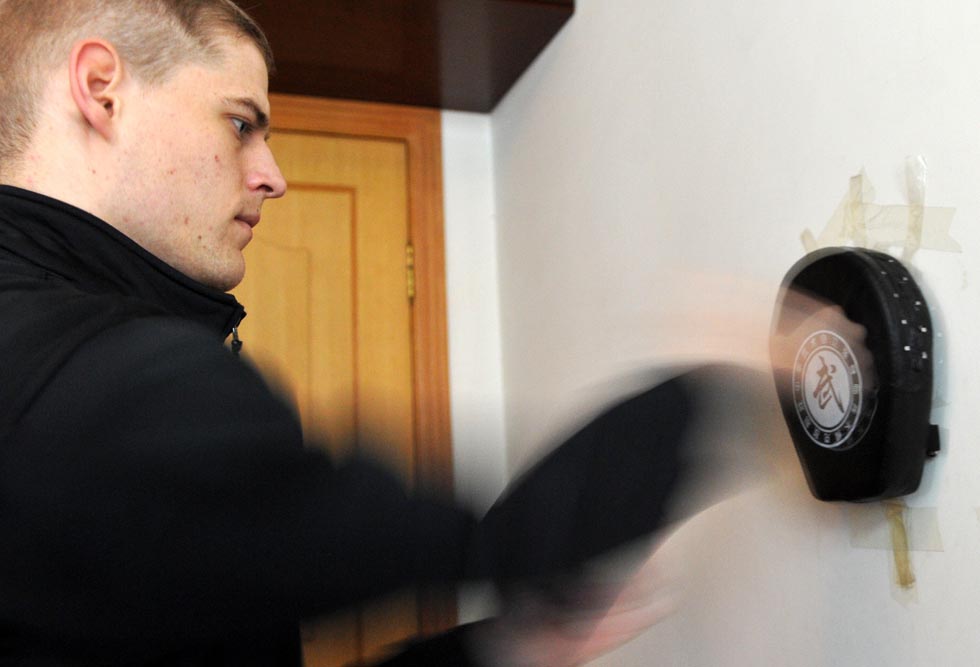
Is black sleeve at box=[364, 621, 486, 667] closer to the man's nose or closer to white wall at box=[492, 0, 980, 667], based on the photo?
white wall at box=[492, 0, 980, 667]

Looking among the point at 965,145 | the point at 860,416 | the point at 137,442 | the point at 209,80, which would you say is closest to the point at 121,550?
the point at 137,442

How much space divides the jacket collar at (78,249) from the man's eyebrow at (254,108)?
0.60ft

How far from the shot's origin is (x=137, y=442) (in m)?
0.56

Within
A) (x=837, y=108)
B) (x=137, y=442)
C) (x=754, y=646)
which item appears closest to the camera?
(x=137, y=442)

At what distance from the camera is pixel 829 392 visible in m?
0.94

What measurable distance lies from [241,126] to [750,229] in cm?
67

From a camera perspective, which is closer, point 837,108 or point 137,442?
point 137,442

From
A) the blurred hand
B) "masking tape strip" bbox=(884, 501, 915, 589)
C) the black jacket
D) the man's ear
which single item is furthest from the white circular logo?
the man's ear

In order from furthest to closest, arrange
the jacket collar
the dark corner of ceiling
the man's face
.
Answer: the dark corner of ceiling
the man's face
the jacket collar

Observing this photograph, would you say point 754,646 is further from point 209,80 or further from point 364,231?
point 364,231

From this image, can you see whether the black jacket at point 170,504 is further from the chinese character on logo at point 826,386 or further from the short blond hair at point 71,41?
the chinese character on logo at point 826,386

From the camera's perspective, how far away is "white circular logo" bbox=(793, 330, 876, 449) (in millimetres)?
906

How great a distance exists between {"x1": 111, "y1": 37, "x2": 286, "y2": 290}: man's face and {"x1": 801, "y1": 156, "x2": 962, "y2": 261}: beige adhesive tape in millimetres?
644

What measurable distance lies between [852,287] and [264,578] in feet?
2.08
